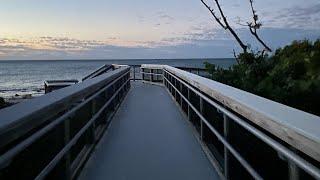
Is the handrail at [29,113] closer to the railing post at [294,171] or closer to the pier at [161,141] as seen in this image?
the pier at [161,141]

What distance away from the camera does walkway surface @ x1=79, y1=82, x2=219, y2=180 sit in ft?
16.1

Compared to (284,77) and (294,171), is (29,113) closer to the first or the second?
(294,171)

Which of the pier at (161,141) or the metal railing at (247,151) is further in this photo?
the pier at (161,141)

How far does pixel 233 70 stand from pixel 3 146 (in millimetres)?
11047

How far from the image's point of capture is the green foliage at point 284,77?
8.52 m

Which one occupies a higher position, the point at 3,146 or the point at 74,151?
the point at 3,146

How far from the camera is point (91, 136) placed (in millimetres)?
6168

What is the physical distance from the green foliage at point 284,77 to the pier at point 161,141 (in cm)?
184

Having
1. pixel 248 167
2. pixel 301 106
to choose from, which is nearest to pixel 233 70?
pixel 301 106

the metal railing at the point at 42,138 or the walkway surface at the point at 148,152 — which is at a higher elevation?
the metal railing at the point at 42,138

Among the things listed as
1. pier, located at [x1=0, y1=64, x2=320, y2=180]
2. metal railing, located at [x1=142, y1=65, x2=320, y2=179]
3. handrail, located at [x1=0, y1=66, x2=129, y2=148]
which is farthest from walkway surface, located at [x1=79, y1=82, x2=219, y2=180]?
handrail, located at [x1=0, y1=66, x2=129, y2=148]

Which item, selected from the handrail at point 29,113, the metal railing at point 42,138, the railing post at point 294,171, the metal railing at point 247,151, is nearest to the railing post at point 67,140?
the metal railing at point 42,138

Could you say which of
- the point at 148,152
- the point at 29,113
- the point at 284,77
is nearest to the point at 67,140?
the point at 29,113

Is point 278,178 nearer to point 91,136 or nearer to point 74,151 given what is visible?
point 74,151
